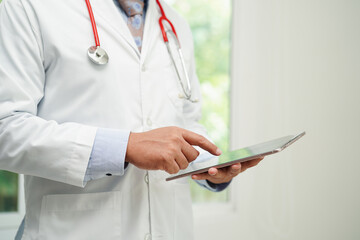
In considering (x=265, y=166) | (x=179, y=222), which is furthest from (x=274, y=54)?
(x=179, y=222)

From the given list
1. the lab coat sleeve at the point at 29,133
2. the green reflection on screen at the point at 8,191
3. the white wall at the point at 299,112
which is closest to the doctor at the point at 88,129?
the lab coat sleeve at the point at 29,133

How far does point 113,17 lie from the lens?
2.63ft

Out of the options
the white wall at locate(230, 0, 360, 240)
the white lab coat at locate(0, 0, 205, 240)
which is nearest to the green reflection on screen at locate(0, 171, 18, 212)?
the white lab coat at locate(0, 0, 205, 240)

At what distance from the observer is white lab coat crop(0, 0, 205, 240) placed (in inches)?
24.8

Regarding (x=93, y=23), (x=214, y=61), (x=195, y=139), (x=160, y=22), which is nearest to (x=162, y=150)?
(x=195, y=139)

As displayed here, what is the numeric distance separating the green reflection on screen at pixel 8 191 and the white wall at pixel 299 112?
0.96m

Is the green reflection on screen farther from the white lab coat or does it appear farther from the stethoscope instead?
the stethoscope

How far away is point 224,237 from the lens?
4.75ft

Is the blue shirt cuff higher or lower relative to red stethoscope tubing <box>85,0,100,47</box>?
lower

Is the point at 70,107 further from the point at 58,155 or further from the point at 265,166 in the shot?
the point at 265,166

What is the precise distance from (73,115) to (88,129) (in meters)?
0.09

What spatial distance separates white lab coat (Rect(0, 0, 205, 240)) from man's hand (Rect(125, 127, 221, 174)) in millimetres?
92

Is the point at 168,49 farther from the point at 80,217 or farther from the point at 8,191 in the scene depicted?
the point at 8,191

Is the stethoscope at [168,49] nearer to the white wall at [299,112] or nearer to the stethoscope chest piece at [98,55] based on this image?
the stethoscope chest piece at [98,55]
